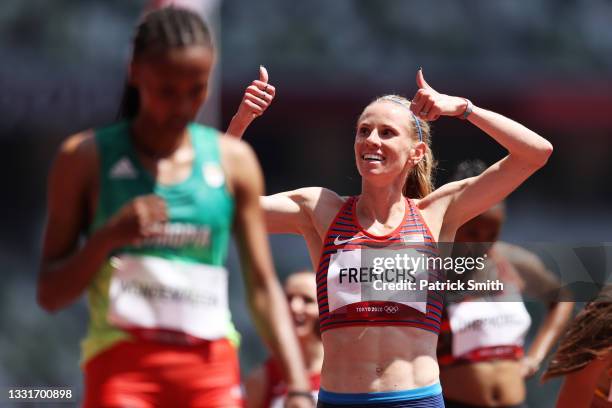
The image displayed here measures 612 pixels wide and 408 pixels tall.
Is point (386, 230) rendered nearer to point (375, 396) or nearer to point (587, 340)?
point (375, 396)

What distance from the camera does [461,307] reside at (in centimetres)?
606

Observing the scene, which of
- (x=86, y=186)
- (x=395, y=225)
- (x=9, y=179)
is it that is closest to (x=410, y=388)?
(x=395, y=225)

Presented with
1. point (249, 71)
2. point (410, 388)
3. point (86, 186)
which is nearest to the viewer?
point (86, 186)

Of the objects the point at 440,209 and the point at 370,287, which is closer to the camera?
the point at 370,287

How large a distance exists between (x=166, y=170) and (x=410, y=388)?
63.0 inches

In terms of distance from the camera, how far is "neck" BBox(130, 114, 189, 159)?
289 cm

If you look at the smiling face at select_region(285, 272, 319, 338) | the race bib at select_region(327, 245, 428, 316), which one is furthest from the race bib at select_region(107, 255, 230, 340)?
the smiling face at select_region(285, 272, 319, 338)

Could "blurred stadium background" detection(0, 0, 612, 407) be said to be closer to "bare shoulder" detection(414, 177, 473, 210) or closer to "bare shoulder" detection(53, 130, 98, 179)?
"bare shoulder" detection(414, 177, 473, 210)

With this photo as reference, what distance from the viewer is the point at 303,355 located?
5.91 meters

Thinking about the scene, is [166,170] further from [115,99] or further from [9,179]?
[9,179]

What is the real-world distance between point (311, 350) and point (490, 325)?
3.35ft

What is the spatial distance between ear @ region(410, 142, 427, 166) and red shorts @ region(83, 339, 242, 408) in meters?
1.74


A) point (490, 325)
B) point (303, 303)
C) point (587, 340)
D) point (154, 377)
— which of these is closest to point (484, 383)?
point (490, 325)

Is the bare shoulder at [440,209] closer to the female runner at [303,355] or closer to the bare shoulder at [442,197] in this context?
the bare shoulder at [442,197]
